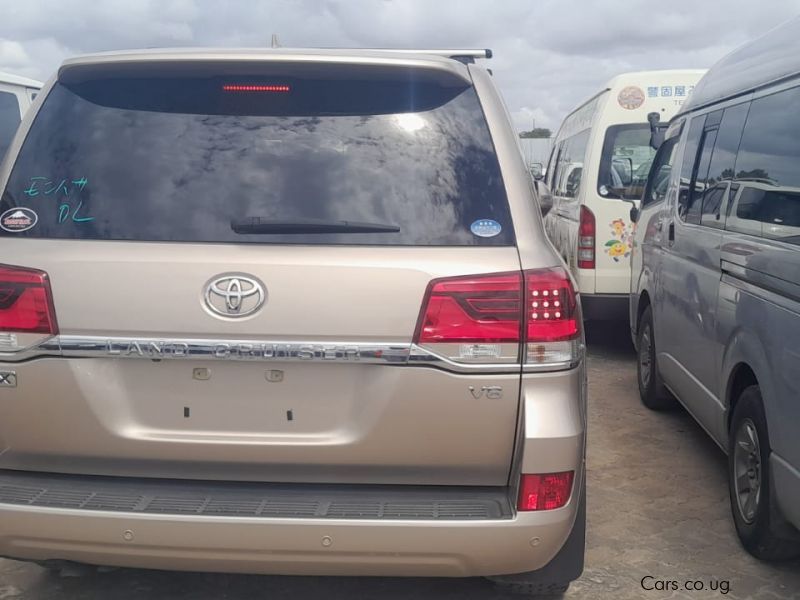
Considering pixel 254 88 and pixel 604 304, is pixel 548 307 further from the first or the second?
pixel 604 304

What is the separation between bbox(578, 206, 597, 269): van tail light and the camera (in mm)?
8016

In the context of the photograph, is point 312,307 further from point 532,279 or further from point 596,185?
point 596,185

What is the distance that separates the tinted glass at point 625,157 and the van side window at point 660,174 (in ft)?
4.91

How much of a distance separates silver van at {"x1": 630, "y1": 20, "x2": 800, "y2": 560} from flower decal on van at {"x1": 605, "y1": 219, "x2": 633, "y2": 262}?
2.32 m

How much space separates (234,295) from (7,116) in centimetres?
916

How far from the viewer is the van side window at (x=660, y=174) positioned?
5.98 m

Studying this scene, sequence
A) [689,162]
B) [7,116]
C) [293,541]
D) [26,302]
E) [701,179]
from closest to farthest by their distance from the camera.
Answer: [293,541] < [26,302] < [701,179] < [689,162] < [7,116]

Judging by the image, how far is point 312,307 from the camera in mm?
2570

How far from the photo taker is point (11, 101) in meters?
10.6

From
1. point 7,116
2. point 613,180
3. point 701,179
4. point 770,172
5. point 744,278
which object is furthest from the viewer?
point 7,116

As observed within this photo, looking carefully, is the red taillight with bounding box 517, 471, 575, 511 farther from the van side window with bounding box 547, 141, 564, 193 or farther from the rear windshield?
the van side window with bounding box 547, 141, 564, 193

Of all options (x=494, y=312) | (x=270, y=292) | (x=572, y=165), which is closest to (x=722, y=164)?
(x=494, y=312)

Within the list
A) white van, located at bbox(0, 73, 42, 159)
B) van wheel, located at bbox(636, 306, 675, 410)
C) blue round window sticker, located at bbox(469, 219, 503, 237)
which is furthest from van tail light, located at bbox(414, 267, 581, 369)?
white van, located at bbox(0, 73, 42, 159)

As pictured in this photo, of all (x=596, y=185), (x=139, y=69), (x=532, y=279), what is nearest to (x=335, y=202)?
(x=532, y=279)
